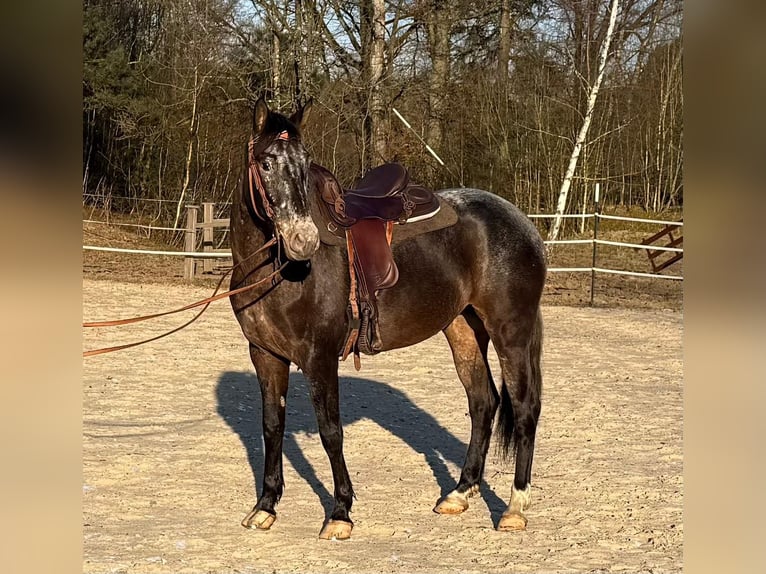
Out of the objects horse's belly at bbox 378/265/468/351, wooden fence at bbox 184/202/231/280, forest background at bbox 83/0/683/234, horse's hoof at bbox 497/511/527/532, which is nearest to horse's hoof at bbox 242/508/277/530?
horse's belly at bbox 378/265/468/351

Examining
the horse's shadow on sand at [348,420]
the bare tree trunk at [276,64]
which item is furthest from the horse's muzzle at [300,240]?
the bare tree trunk at [276,64]

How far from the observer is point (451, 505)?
4.23m

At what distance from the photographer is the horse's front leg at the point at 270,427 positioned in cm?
395

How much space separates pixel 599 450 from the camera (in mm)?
5316

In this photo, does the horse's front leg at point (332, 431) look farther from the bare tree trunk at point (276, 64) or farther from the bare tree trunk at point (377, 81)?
the bare tree trunk at point (377, 81)

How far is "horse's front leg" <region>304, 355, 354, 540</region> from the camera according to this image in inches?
147

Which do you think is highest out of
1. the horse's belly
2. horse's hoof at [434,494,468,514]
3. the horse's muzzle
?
the horse's muzzle

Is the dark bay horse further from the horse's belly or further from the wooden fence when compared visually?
the wooden fence

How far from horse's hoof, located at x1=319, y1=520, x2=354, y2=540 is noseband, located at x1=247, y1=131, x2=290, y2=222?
4.84 feet

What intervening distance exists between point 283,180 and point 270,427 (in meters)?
1.37

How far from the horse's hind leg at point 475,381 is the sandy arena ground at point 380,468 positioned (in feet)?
0.85

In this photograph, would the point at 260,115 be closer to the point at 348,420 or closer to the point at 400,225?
the point at 400,225

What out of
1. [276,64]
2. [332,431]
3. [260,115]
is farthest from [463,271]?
[276,64]
